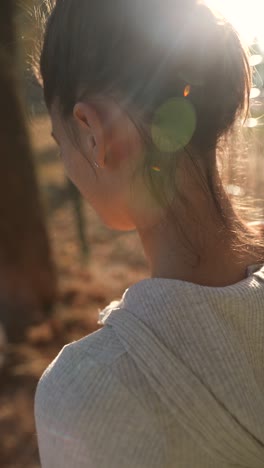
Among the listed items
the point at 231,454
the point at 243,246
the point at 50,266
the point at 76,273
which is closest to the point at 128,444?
the point at 231,454

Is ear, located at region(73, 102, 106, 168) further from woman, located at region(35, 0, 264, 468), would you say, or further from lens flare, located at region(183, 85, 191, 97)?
lens flare, located at region(183, 85, 191, 97)

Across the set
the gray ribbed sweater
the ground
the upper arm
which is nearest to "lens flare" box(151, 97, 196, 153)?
the gray ribbed sweater

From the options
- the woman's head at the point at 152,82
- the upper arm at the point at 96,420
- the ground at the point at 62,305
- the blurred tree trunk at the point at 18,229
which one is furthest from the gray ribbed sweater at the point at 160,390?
the blurred tree trunk at the point at 18,229

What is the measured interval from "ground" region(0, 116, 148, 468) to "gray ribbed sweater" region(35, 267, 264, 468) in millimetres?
978

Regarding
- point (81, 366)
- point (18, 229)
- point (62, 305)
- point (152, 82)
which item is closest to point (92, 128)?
point (152, 82)

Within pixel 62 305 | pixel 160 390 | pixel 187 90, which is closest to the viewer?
pixel 160 390

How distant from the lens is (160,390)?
0.86 m

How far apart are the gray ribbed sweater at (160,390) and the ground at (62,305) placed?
3.21 ft

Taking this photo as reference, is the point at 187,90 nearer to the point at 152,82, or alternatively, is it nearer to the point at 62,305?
the point at 152,82

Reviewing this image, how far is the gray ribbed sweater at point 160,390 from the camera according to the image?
34.0 inches

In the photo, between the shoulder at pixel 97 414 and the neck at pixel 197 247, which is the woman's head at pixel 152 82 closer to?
the neck at pixel 197 247

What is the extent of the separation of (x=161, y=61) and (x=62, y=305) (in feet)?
8.41

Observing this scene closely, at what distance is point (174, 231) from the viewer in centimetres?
103

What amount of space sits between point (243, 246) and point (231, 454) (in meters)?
0.37
